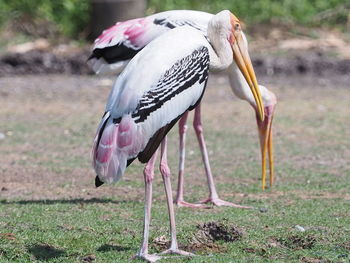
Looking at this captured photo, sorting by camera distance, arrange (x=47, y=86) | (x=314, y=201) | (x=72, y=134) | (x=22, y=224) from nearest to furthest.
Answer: (x=22, y=224) < (x=314, y=201) < (x=72, y=134) < (x=47, y=86)

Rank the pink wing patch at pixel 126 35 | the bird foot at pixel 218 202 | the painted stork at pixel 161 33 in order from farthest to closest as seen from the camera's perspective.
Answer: the pink wing patch at pixel 126 35
the painted stork at pixel 161 33
the bird foot at pixel 218 202

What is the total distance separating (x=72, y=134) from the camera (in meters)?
10.1

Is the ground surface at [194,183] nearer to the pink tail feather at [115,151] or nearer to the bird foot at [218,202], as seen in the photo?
the bird foot at [218,202]

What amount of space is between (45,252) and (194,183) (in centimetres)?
278

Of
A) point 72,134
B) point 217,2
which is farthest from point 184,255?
point 217,2

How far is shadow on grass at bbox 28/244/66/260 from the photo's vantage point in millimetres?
5344

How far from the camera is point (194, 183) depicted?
803 centimetres

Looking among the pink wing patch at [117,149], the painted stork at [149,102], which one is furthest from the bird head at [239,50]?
the pink wing patch at [117,149]

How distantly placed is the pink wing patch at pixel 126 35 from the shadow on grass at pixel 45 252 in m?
2.45

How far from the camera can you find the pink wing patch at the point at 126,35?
7547 mm

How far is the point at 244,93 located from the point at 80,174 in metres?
1.76

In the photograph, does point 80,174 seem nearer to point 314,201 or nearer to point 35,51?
point 314,201

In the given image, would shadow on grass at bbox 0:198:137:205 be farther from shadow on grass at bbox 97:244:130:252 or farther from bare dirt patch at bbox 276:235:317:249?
bare dirt patch at bbox 276:235:317:249

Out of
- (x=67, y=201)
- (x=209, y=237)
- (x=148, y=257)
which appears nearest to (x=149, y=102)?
(x=148, y=257)
